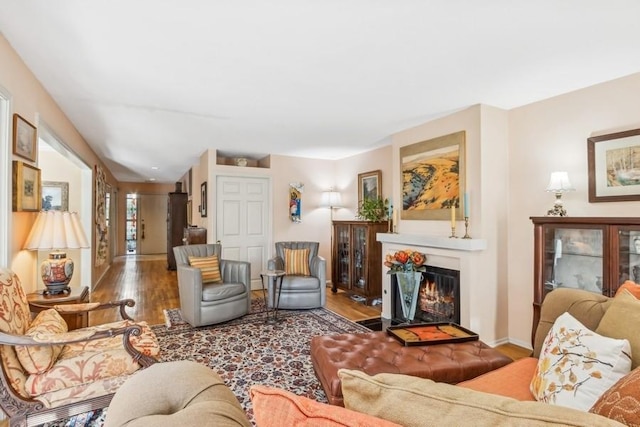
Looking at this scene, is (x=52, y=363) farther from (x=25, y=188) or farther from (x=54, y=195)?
(x=54, y=195)

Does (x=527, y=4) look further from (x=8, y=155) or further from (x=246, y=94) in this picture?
(x=8, y=155)

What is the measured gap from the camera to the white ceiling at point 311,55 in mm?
1785

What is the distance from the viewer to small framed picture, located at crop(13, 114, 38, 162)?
226 cm

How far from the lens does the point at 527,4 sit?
5.65ft

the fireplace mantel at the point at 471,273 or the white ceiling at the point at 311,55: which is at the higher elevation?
the white ceiling at the point at 311,55

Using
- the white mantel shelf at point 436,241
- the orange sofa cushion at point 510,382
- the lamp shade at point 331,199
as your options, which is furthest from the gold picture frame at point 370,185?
the orange sofa cushion at point 510,382

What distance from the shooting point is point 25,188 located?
2.42 meters

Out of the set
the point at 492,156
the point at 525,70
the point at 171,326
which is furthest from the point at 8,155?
the point at 492,156

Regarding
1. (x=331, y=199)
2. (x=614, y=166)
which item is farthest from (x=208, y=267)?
(x=614, y=166)

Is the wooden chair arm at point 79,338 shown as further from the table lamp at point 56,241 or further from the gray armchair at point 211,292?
the gray armchair at point 211,292

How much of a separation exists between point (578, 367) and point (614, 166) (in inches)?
85.5

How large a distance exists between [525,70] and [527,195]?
126cm

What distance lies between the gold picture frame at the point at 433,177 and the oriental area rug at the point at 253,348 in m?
1.57

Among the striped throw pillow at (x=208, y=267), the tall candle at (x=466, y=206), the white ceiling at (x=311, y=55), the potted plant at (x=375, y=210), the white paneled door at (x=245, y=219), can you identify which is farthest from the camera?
the white paneled door at (x=245, y=219)
